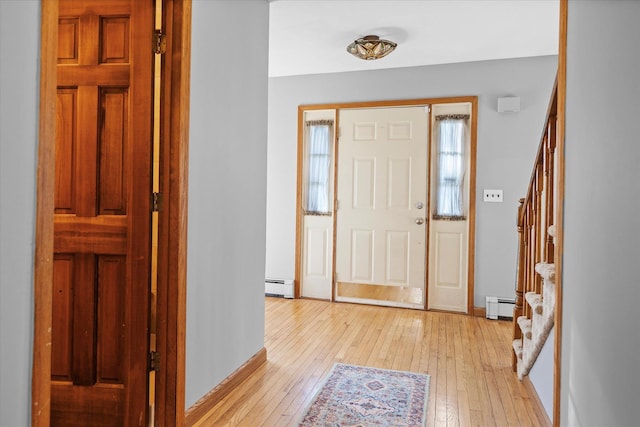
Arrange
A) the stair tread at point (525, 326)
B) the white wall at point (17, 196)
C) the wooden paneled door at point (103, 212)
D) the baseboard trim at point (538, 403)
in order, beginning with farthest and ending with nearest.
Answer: the stair tread at point (525, 326) → the baseboard trim at point (538, 403) → the wooden paneled door at point (103, 212) → the white wall at point (17, 196)

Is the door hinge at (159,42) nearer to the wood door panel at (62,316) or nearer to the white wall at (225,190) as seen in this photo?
the white wall at (225,190)

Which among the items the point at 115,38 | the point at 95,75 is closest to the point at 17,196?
the point at 95,75

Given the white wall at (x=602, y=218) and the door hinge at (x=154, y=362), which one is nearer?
the white wall at (x=602, y=218)

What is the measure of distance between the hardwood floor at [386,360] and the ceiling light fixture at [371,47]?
2508 mm

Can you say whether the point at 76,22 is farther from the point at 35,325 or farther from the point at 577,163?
the point at 577,163

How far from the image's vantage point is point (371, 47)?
3.86 metres

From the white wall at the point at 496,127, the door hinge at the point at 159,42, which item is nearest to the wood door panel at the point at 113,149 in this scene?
the door hinge at the point at 159,42

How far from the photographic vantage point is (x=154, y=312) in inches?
77.5

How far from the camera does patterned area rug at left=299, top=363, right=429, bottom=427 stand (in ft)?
7.05

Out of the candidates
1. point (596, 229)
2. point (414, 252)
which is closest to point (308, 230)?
point (414, 252)

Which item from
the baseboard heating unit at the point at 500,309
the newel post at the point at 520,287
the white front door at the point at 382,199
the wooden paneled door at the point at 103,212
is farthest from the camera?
the white front door at the point at 382,199

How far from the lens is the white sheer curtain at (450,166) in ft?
14.5

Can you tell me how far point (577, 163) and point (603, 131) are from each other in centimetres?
31

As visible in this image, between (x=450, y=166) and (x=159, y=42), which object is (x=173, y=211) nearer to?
(x=159, y=42)
